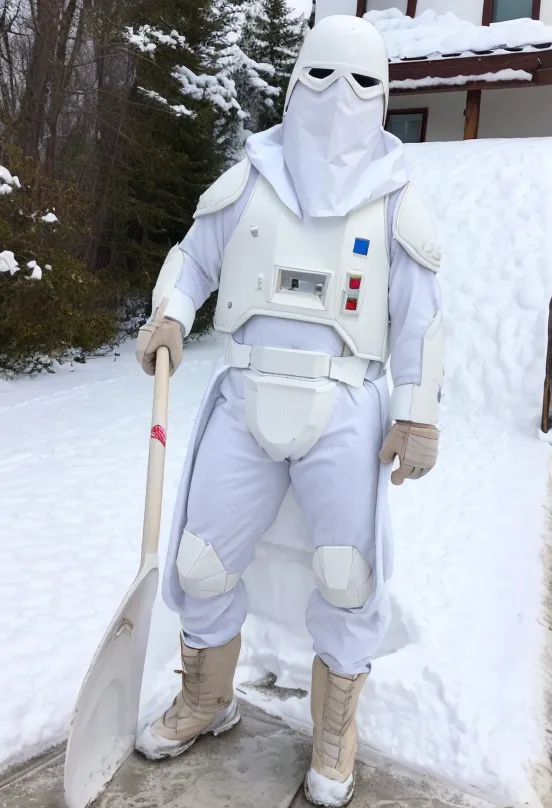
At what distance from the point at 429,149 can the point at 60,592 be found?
847 centimetres

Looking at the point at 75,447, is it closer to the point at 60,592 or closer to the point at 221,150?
the point at 60,592

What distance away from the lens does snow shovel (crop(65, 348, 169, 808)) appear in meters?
1.61

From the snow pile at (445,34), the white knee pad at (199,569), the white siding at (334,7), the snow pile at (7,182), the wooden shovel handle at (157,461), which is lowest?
the white knee pad at (199,569)

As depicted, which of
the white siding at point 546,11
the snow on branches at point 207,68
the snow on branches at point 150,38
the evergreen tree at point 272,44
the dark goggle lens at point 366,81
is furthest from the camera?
the evergreen tree at point 272,44

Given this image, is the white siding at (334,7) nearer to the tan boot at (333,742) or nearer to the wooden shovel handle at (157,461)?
the wooden shovel handle at (157,461)

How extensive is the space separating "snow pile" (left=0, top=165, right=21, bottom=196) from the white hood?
4850mm

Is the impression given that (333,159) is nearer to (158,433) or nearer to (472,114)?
(158,433)

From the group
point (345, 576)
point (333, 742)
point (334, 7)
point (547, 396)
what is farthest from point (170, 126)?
point (333, 742)

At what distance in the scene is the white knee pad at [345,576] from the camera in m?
1.71

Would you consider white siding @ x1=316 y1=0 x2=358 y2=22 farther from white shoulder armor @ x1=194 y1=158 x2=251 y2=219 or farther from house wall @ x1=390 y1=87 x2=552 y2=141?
white shoulder armor @ x1=194 y1=158 x2=251 y2=219

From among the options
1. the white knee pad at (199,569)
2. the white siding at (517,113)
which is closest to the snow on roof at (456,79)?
the white siding at (517,113)

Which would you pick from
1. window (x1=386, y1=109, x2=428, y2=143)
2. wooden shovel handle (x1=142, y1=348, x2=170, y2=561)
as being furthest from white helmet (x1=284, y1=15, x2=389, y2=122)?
window (x1=386, y1=109, x2=428, y2=143)

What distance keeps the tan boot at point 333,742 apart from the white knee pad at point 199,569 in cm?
42

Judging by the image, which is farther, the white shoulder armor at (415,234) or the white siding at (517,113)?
the white siding at (517,113)
